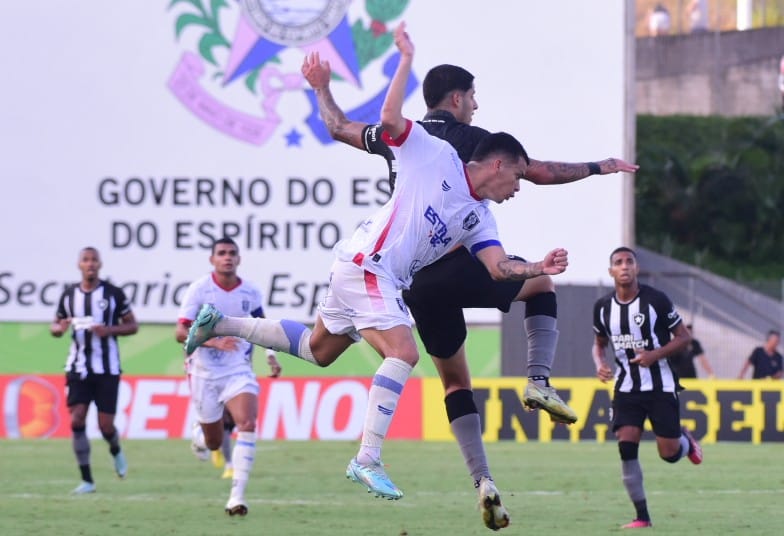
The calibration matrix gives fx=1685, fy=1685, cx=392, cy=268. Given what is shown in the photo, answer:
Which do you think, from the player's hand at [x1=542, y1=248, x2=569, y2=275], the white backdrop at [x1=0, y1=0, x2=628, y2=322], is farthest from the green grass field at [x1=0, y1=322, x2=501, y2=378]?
the player's hand at [x1=542, y1=248, x2=569, y2=275]

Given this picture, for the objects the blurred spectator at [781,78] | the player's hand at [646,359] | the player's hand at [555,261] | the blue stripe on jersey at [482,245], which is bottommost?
the player's hand at [646,359]

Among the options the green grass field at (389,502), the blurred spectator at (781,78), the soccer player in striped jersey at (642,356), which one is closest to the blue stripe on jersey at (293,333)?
the green grass field at (389,502)

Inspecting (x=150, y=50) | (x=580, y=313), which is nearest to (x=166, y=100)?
(x=150, y=50)

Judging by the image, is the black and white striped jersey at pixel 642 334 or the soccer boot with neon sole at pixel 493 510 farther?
the black and white striped jersey at pixel 642 334

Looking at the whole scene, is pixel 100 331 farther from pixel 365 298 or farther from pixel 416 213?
pixel 416 213

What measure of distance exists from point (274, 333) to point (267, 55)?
1798 cm

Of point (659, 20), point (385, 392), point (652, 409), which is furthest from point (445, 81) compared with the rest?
point (659, 20)

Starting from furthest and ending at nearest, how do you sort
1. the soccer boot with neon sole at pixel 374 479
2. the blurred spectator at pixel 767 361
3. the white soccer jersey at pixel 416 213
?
the blurred spectator at pixel 767 361 < the white soccer jersey at pixel 416 213 < the soccer boot with neon sole at pixel 374 479

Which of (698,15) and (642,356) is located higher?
(698,15)

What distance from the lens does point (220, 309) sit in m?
15.0

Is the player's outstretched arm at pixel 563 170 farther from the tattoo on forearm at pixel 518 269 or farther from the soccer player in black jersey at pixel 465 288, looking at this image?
the tattoo on forearm at pixel 518 269

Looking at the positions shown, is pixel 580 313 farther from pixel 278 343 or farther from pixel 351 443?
pixel 278 343

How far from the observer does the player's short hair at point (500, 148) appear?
9484 mm

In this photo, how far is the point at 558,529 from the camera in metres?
12.9
